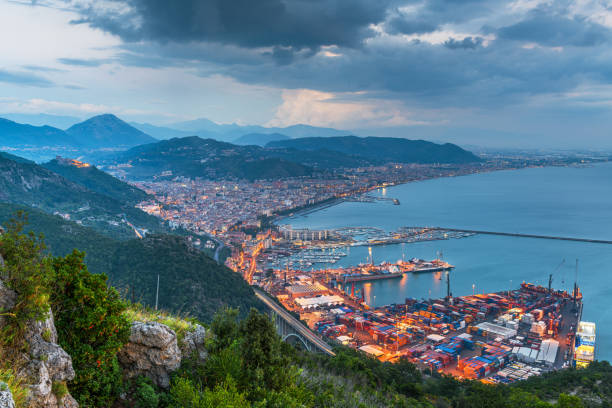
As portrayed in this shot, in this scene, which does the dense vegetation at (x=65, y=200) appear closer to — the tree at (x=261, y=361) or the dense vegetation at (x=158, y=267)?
the dense vegetation at (x=158, y=267)

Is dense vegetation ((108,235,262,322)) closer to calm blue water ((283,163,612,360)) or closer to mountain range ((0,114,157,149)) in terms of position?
calm blue water ((283,163,612,360))

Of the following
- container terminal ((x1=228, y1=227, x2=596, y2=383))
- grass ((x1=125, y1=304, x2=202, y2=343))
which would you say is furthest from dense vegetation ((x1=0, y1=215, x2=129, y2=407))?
container terminal ((x1=228, y1=227, x2=596, y2=383))

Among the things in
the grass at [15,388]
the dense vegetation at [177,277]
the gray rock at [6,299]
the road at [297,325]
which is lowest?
the road at [297,325]

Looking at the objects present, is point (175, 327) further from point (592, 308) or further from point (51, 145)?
point (51, 145)

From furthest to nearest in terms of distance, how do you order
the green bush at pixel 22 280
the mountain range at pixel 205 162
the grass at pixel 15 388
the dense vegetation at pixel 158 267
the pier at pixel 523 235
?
1. the mountain range at pixel 205 162
2. the pier at pixel 523 235
3. the dense vegetation at pixel 158 267
4. the green bush at pixel 22 280
5. the grass at pixel 15 388

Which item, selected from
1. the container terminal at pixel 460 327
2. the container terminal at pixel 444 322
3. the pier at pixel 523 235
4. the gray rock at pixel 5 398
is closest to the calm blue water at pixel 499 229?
the pier at pixel 523 235

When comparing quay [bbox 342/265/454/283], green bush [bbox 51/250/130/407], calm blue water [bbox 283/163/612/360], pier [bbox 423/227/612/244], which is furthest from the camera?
pier [bbox 423/227/612/244]
